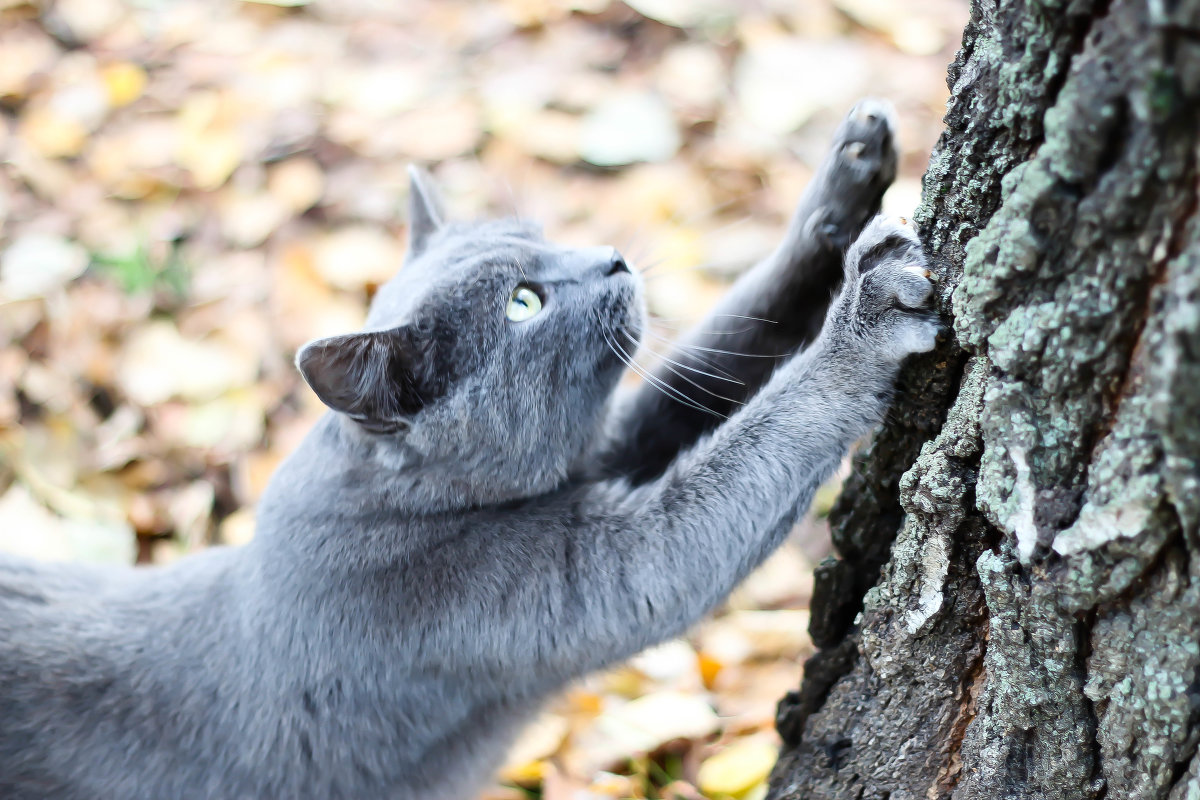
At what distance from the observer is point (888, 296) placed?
113 cm

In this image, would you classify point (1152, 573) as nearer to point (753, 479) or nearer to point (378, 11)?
point (753, 479)

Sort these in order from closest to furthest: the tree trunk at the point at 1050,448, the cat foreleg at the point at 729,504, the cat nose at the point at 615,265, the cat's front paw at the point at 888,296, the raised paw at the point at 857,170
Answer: the tree trunk at the point at 1050,448
the cat's front paw at the point at 888,296
the cat foreleg at the point at 729,504
the raised paw at the point at 857,170
the cat nose at the point at 615,265

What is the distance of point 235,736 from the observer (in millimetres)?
1458

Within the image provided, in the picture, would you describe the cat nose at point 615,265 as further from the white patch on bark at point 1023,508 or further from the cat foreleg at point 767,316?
the white patch on bark at point 1023,508

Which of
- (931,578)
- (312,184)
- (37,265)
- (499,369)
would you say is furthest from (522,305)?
(37,265)

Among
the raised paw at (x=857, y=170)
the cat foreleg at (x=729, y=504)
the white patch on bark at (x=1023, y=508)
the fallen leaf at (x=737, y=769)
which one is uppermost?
the raised paw at (x=857, y=170)

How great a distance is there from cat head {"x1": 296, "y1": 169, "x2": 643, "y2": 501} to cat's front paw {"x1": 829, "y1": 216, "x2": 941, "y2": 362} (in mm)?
386

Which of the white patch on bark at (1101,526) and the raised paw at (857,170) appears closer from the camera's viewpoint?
the white patch on bark at (1101,526)

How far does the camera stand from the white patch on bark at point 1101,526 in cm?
A: 83

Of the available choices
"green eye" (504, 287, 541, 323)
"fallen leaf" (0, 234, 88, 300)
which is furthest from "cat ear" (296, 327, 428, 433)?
"fallen leaf" (0, 234, 88, 300)

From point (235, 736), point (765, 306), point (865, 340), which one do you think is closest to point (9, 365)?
point (235, 736)

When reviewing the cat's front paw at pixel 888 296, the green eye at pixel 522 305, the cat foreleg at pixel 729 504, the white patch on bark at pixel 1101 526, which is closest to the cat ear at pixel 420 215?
the green eye at pixel 522 305

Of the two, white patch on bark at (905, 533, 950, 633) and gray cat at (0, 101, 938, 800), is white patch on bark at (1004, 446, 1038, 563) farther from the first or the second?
gray cat at (0, 101, 938, 800)

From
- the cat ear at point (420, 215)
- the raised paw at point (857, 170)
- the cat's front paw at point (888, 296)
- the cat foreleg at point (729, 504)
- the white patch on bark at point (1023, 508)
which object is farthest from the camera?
the cat ear at point (420, 215)
